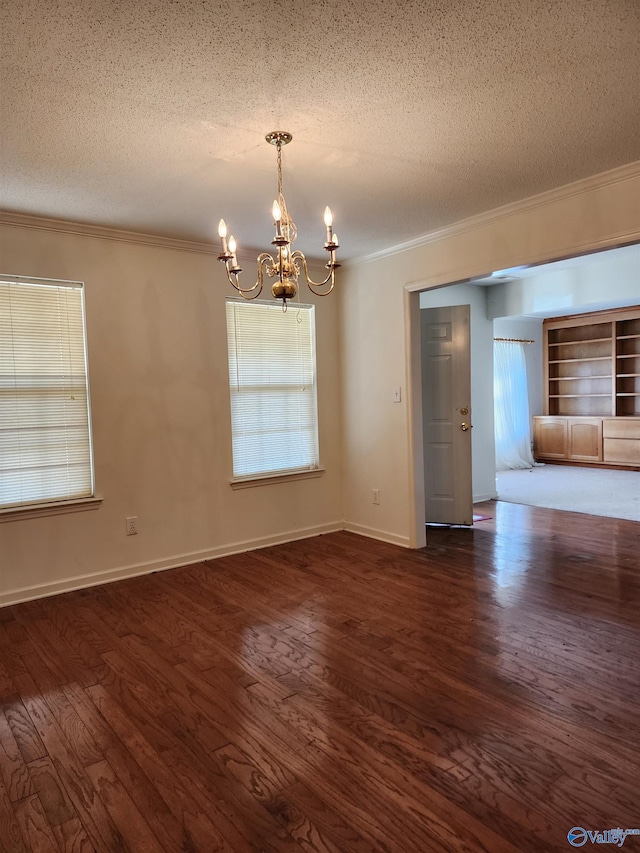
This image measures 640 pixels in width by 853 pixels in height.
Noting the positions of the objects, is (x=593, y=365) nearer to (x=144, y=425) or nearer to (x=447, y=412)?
(x=447, y=412)

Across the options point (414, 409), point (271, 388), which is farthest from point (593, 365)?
point (271, 388)

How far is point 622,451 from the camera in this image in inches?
327

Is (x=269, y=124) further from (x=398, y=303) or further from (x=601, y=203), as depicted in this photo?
(x=398, y=303)

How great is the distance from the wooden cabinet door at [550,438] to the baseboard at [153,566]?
215 inches

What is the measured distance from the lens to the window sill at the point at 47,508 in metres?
3.57

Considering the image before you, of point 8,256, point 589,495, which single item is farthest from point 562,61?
point 589,495

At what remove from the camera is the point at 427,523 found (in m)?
5.29

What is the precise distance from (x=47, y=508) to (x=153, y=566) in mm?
902

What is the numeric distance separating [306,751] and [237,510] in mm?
2703

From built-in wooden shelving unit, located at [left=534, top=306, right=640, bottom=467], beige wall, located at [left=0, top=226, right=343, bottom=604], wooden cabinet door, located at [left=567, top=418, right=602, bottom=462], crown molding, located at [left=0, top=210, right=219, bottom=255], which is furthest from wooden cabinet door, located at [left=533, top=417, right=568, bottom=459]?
crown molding, located at [left=0, top=210, right=219, bottom=255]

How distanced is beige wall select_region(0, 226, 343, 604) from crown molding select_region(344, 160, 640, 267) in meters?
1.51

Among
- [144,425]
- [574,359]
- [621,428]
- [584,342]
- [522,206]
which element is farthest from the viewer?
[574,359]

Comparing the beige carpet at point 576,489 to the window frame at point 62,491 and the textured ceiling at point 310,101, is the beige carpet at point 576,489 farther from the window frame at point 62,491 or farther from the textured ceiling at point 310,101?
the window frame at point 62,491

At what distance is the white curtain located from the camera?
8758 millimetres
